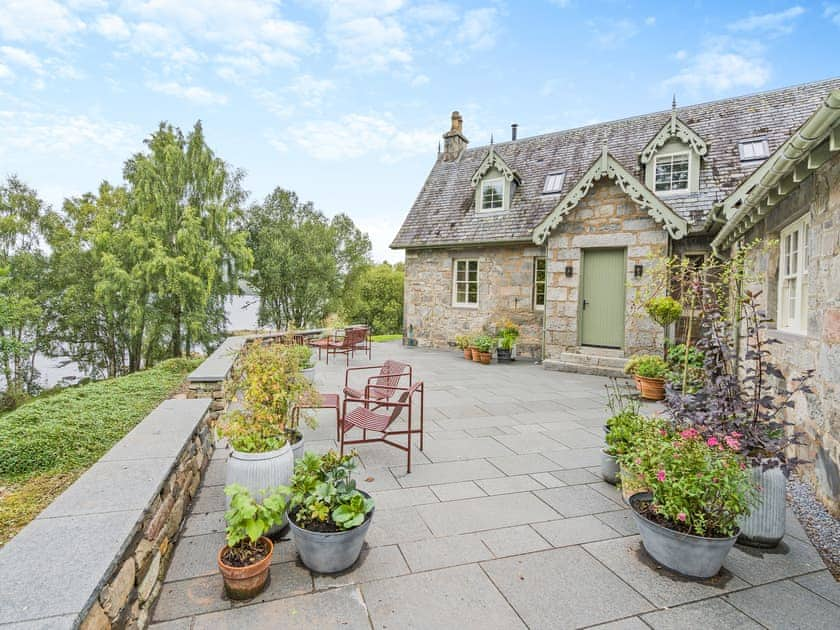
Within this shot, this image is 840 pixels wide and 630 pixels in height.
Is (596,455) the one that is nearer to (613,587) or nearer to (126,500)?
(613,587)

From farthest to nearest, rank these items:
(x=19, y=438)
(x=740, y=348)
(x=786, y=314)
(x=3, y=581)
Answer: (x=740, y=348), (x=786, y=314), (x=19, y=438), (x=3, y=581)

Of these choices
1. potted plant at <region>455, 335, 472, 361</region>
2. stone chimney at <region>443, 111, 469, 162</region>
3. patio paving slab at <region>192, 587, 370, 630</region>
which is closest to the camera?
patio paving slab at <region>192, 587, 370, 630</region>

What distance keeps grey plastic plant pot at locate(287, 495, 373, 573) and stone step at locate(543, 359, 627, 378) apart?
8.14 metres

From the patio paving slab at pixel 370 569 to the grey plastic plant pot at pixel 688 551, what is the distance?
1.54m

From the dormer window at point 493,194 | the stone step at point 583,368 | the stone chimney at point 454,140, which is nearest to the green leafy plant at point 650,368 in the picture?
the stone step at point 583,368

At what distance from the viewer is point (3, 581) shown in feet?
4.99

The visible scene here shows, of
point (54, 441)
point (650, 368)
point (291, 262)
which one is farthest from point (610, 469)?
point (291, 262)

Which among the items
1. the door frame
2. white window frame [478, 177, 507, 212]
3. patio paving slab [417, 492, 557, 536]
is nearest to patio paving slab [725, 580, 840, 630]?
patio paving slab [417, 492, 557, 536]

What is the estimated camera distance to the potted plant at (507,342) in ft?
37.4

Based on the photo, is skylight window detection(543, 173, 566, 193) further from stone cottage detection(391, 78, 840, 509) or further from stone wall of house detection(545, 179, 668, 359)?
stone wall of house detection(545, 179, 668, 359)

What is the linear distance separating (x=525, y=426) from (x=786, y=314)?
10.9 ft

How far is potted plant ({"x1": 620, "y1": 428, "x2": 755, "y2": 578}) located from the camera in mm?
2475

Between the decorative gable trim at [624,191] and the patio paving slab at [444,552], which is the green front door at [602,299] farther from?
the patio paving slab at [444,552]

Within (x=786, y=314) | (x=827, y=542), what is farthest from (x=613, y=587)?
(x=786, y=314)
